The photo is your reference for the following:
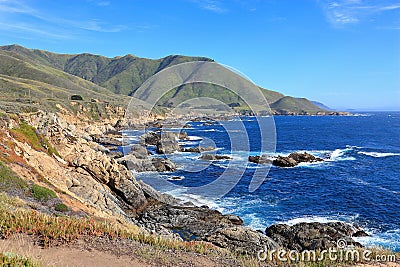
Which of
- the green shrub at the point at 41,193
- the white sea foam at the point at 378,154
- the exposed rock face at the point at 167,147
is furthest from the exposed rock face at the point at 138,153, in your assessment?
the white sea foam at the point at 378,154

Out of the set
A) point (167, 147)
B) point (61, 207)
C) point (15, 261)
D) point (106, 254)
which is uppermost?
point (15, 261)

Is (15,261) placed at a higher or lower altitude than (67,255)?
higher

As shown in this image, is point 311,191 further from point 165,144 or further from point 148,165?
point 165,144

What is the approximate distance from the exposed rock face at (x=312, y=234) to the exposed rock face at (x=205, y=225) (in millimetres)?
2680

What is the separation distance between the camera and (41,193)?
18125 millimetres

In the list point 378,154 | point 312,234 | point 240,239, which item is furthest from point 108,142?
point 378,154

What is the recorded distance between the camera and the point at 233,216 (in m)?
26.8

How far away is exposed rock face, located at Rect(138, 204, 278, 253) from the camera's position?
19688 mm

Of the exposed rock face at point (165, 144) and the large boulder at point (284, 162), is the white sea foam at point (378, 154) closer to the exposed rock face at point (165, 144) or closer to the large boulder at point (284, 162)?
the large boulder at point (284, 162)

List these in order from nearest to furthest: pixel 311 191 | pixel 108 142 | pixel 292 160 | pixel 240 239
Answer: pixel 240 239 < pixel 311 191 < pixel 292 160 < pixel 108 142

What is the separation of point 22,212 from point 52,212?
3.71m

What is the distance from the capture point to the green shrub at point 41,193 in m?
17.8

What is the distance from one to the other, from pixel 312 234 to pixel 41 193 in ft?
65.8

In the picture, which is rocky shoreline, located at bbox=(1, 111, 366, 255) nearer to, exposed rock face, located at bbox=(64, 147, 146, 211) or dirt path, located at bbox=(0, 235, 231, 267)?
exposed rock face, located at bbox=(64, 147, 146, 211)
